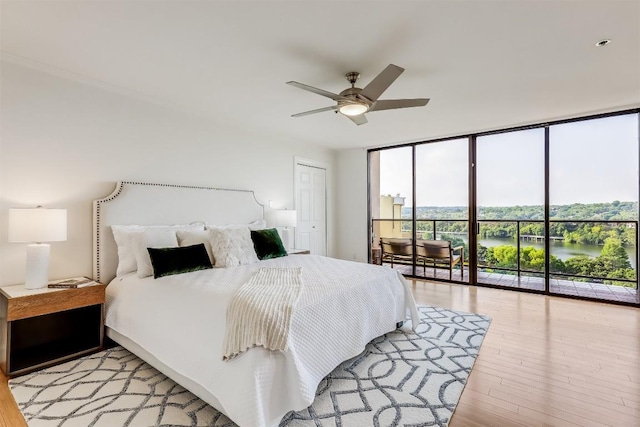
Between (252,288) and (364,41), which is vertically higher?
(364,41)

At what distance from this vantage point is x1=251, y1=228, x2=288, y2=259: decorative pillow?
12.4ft

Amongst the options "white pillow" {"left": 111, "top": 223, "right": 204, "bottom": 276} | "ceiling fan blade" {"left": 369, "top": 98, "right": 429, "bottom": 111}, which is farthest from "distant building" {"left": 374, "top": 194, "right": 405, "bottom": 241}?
"white pillow" {"left": 111, "top": 223, "right": 204, "bottom": 276}

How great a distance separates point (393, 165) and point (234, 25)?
453 centimetres

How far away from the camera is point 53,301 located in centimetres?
242

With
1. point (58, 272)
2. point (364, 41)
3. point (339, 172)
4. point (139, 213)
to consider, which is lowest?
point (58, 272)

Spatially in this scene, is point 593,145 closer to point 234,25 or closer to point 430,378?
point 430,378

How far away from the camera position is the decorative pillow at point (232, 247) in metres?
3.21

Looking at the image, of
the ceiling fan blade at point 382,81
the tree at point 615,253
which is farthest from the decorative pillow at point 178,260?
the tree at point 615,253

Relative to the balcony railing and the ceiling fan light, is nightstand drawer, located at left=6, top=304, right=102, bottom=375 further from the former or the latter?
the balcony railing

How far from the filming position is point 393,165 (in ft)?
20.2

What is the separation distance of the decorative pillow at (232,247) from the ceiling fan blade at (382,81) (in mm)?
2026

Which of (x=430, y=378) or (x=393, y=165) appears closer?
(x=430, y=378)

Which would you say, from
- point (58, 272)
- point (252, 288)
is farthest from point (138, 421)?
point (58, 272)

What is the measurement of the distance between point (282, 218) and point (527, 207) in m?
3.83
